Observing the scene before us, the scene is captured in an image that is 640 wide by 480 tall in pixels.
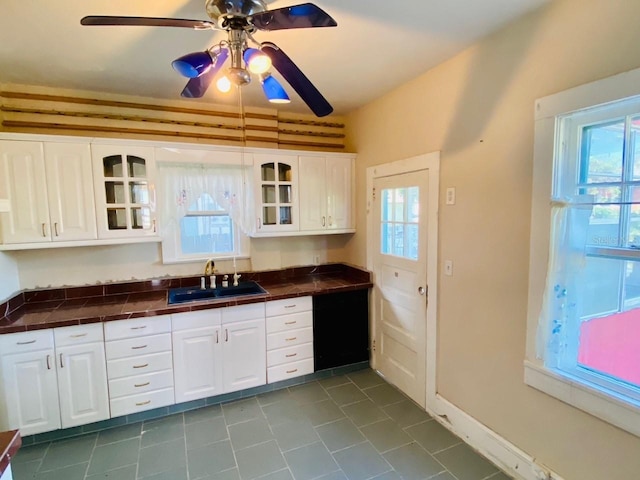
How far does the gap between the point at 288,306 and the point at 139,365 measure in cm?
125

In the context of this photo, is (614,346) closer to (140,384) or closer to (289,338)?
(289,338)

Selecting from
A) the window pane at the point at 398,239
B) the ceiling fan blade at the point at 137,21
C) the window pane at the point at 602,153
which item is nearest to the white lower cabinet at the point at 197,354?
the window pane at the point at 398,239

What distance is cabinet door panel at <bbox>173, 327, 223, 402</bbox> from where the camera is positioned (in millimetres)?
2641

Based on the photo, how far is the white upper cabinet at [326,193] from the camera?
331 centimetres

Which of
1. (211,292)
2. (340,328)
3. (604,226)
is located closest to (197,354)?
(211,292)

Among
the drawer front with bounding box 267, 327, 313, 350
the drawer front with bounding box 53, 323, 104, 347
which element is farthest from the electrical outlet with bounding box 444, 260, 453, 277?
the drawer front with bounding box 53, 323, 104, 347

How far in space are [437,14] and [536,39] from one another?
543 millimetres

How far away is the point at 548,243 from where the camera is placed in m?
1.73

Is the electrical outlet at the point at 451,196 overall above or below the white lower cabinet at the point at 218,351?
above

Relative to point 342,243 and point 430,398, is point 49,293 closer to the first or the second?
point 342,243

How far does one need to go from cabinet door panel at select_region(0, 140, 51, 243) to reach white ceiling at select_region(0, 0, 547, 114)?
1.92 feet

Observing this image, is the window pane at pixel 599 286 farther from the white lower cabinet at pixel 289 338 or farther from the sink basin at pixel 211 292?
the sink basin at pixel 211 292

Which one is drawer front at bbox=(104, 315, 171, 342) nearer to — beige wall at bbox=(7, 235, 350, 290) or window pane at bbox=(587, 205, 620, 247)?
beige wall at bbox=(7, 235, 350, 290)

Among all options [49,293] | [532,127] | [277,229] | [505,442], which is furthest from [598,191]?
[49,293]
